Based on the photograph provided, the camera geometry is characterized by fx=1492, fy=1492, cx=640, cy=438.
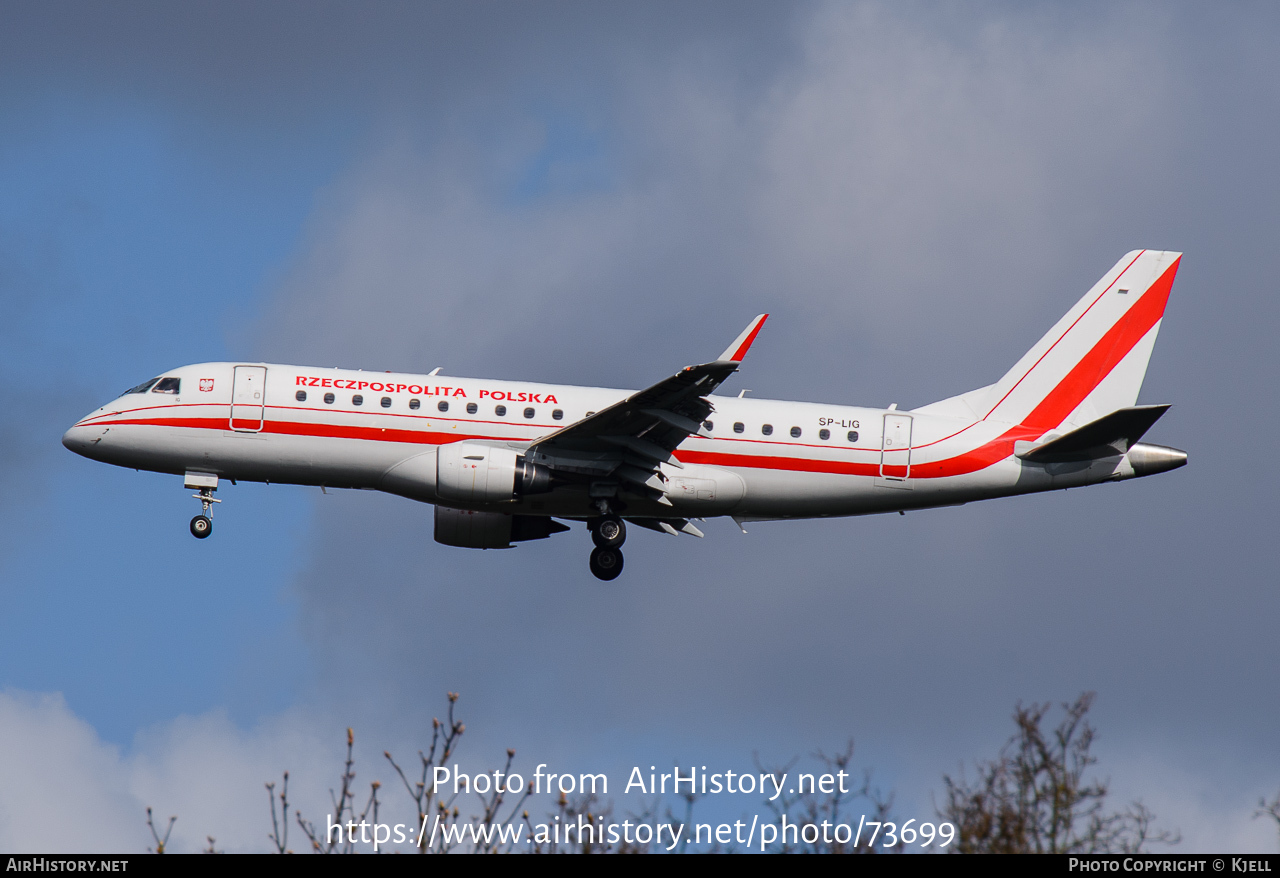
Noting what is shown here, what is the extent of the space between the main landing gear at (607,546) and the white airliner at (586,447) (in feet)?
0.13

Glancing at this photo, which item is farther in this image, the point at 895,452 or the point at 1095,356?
the point at 1095,356

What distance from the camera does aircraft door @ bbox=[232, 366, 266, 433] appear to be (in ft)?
120

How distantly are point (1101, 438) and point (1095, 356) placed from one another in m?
4.55

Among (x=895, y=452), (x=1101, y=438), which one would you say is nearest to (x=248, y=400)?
(x=895, y=452)

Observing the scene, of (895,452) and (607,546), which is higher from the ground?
(895,452)

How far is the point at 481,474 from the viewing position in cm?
3531

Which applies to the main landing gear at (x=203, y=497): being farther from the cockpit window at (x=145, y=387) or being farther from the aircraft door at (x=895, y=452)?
the aircraft door at (x=895, y=452)

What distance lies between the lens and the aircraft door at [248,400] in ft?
120

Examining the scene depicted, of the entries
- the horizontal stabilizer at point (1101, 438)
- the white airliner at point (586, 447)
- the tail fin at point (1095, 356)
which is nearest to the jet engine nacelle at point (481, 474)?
the white airliner at point (586, 447)

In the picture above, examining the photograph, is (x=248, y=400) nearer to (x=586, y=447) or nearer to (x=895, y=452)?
Result: (x=586, y=447)

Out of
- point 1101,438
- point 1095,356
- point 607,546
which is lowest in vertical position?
point 607,546
